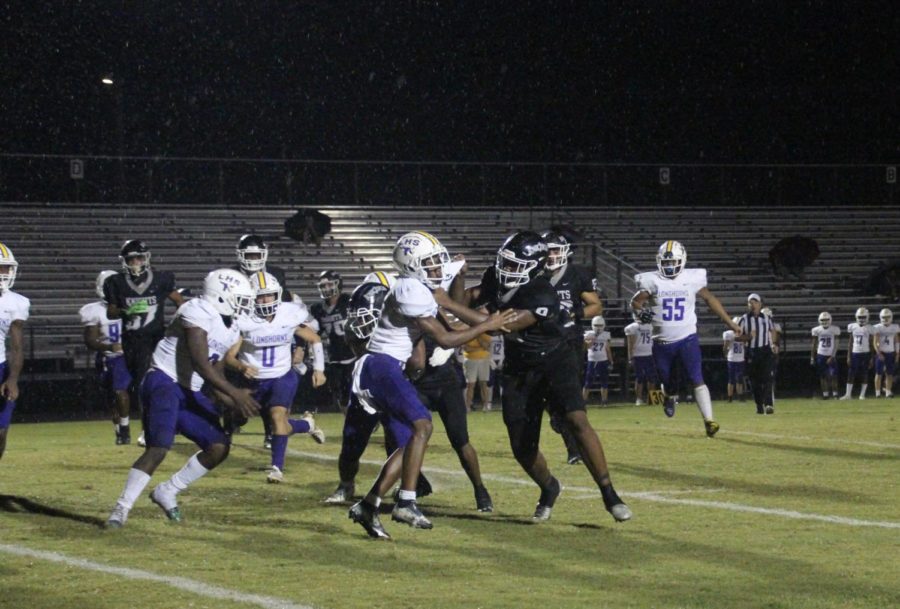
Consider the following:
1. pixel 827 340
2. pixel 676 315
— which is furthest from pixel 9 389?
pixel 827 340

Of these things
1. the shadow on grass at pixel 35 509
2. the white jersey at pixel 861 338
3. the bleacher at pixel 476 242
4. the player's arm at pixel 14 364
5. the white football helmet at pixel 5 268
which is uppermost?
the bleacher at pixel 476 242

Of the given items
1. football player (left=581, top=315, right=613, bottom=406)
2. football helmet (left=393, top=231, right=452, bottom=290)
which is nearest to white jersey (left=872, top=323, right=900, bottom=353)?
football player (left=581, top=315, right=613, bottom=406)

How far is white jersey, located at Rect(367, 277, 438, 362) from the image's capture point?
7.80m

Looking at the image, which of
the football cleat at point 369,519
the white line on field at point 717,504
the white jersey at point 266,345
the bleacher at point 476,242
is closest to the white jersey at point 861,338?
the bleacher at point 476,242

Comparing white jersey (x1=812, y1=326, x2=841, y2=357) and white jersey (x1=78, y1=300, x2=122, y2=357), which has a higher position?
white jersey (x1=78, y1=300, x2=122, y2=357)

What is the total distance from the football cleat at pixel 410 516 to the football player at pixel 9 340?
3.51 m

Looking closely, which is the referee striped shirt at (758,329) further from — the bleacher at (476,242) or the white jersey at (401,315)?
the white jersey at (401,315)

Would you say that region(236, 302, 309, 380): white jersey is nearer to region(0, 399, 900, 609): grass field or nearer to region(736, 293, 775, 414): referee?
region(0, 399, 900, 609): grass field

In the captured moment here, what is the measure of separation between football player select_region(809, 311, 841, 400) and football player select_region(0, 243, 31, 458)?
728 inches

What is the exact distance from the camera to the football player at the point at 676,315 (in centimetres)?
1423

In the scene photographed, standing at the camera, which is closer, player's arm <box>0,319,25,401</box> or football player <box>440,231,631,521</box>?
football player <box>440,231,631,521</box>

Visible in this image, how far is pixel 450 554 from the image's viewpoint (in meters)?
7.21

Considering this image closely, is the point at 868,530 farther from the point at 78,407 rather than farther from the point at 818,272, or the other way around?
the point at 818,272

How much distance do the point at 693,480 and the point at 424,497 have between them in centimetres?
221
